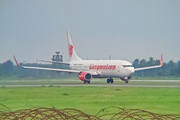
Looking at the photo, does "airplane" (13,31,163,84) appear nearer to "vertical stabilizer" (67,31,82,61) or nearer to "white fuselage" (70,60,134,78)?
"white fuselage" (70,60,134,78)

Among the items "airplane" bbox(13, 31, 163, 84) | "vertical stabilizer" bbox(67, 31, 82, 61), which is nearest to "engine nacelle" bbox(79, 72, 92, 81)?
"airplane" bbox(13, 31, 163, 84)

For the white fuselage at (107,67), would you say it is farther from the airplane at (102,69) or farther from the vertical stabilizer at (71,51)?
the vertical stabilizer at (71,51)

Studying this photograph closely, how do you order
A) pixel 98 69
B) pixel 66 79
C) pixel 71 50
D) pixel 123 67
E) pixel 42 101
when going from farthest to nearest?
pixel 71 50
pixel 66 79
pixel 98 69
pixel 123 67
pixel 42 101

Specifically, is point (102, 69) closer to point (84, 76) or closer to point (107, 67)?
point (107, 67)

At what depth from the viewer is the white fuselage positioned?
5734 centimetres

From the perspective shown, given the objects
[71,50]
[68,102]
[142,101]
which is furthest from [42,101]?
[71,50]

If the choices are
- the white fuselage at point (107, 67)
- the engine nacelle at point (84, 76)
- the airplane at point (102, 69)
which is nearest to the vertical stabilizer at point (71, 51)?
the airplane at point (102, 69)

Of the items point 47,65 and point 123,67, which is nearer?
point 123,67

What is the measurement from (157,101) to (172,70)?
172 feet

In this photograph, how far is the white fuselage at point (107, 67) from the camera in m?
57.3

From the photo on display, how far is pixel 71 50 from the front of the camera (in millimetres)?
73125

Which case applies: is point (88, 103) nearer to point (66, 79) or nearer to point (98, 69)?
point (98, 69)

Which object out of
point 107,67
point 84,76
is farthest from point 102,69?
point 84,76

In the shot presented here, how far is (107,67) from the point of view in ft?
196
